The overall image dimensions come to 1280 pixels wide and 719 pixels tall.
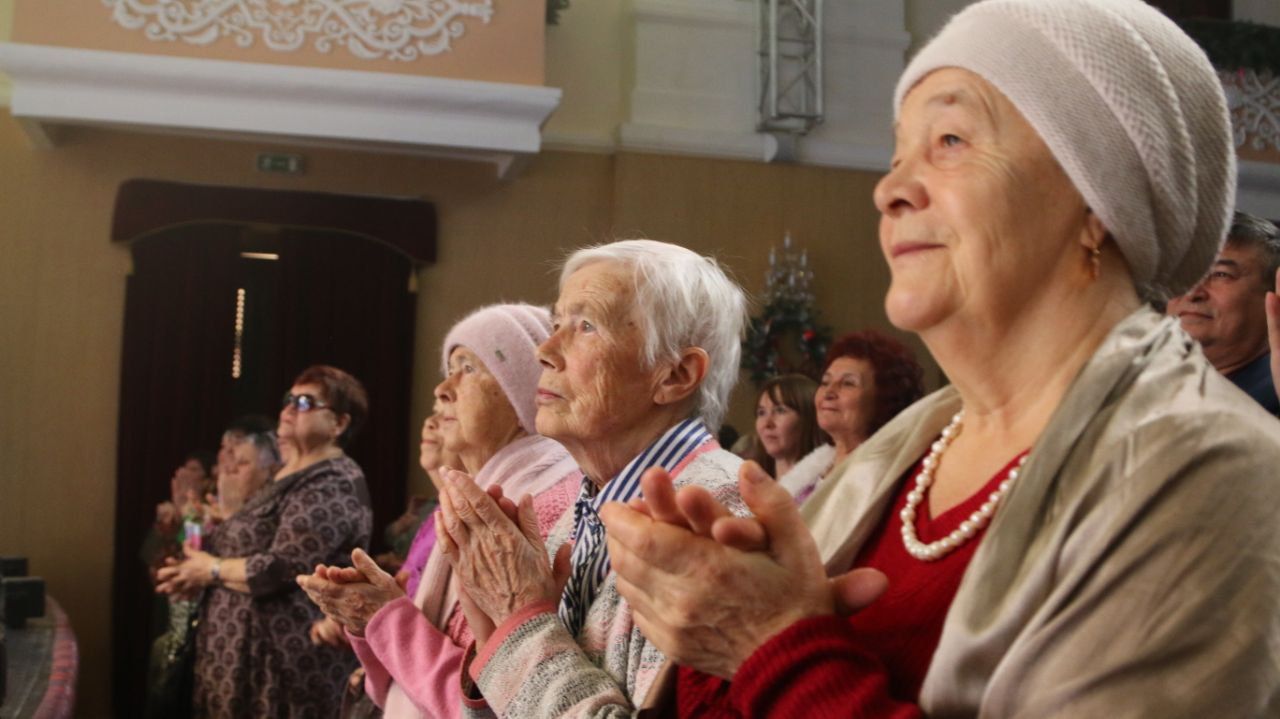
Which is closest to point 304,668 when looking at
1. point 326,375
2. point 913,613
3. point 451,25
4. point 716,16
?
point 326,375

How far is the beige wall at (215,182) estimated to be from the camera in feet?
26.0

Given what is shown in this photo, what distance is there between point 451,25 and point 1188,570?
24.9ft

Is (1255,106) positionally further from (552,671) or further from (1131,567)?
(1131,567)

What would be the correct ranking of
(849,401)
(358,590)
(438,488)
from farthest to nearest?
(849,401) < (438,488) < (358,590)

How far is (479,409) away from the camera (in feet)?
9.02

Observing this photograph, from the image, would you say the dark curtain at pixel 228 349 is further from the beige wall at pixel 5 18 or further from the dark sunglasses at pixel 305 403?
the dark sunglasses at pixel 305 403

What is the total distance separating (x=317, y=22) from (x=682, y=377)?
6550mm

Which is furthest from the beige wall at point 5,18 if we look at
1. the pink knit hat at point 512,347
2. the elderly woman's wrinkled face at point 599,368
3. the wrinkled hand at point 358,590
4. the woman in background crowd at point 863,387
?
the elderly woman's wrinkled face at point 599,368

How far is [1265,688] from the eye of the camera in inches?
36.5

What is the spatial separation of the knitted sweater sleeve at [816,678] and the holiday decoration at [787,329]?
738 centimetres

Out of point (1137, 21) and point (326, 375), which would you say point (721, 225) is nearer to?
point (326, 375)

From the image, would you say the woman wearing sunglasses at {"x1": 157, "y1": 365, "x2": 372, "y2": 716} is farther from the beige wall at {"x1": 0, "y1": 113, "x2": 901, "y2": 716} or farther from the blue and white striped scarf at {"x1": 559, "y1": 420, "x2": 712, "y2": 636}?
the beige wall at {"x1": 0, "y1": 113, "x2": 901, "y2": 716}

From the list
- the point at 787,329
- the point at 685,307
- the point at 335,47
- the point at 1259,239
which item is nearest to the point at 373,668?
the point at 685,307

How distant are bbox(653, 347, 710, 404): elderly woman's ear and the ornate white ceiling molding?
20.1 ft
